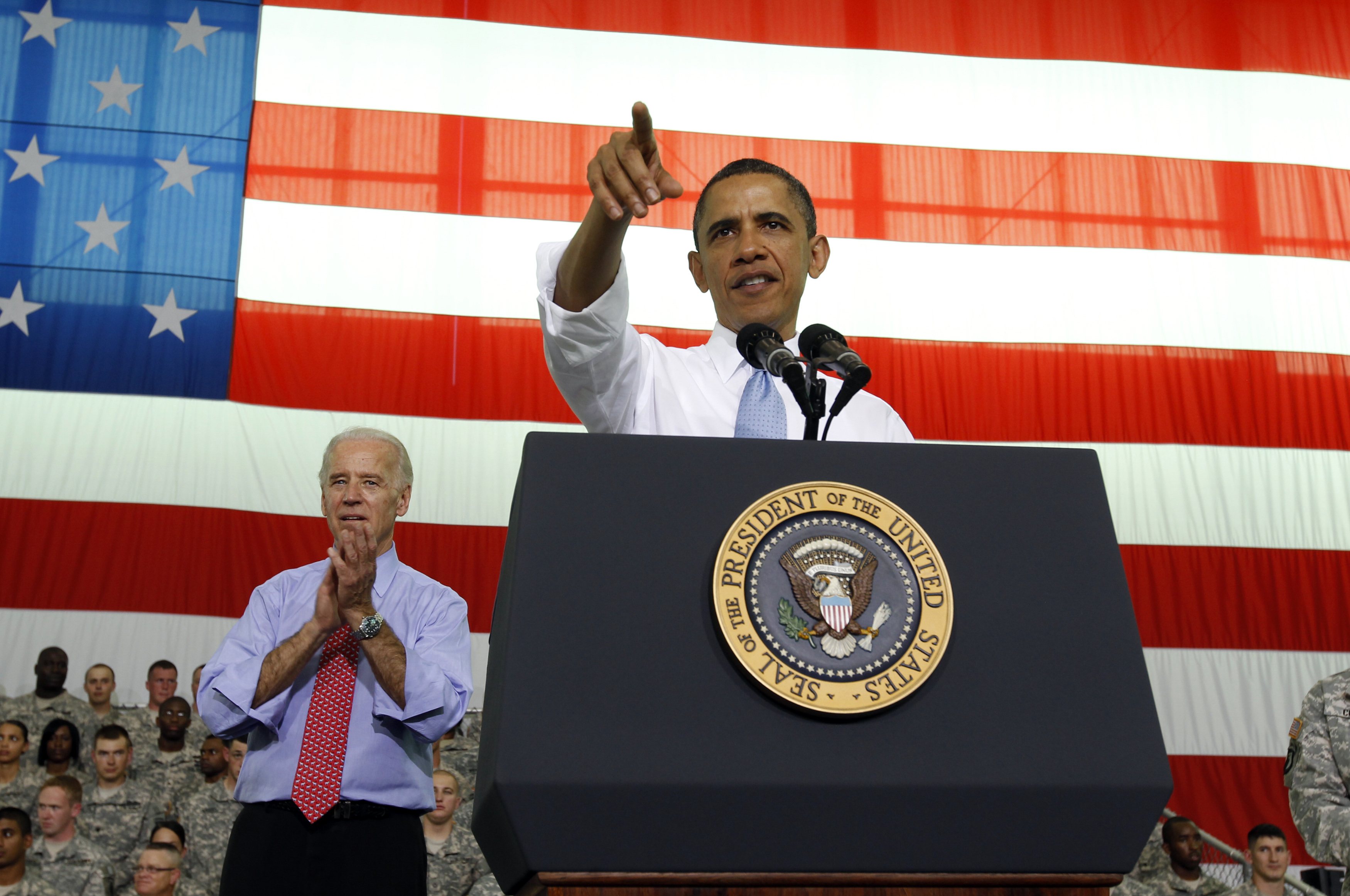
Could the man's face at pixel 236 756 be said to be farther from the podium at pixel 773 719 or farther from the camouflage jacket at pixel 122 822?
the podium at pixel 773 719

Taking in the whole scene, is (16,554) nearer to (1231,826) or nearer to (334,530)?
(334,530)

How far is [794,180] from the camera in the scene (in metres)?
1.52

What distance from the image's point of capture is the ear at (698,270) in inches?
59.9

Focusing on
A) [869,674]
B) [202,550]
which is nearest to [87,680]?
[202,550]

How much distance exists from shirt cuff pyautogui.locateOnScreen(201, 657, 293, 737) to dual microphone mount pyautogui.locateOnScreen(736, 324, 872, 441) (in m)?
1.15

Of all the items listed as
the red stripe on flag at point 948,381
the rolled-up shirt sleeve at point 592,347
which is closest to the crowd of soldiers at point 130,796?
the red stripe on flag at point 948,381

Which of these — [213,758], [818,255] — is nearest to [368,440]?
[818,255]

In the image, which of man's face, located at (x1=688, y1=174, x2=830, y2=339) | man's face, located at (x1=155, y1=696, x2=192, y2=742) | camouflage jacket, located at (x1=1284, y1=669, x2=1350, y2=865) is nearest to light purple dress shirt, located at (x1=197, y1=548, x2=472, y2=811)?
man's face, located at (x1=688, y1=174, x2=830, y2=339)

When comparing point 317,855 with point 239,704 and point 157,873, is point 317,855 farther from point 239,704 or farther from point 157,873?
point 157,873

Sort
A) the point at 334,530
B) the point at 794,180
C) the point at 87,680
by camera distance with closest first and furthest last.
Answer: the point at 794,180 < the point at 334,530 < the point at 87,680

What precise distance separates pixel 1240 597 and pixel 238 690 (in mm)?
5325

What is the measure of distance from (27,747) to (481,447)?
8.02 feet

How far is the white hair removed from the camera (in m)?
2.07

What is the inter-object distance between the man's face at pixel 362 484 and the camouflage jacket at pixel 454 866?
2499 mm
